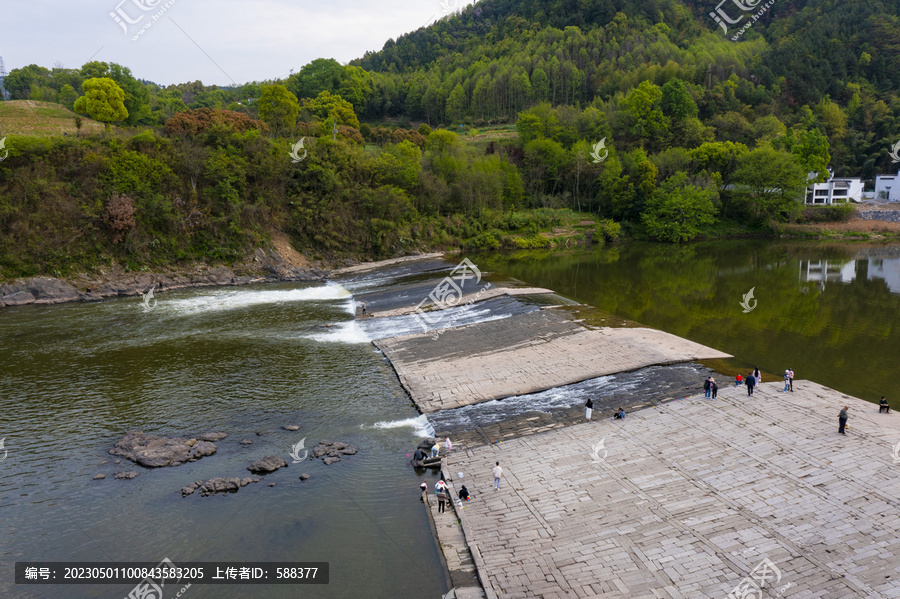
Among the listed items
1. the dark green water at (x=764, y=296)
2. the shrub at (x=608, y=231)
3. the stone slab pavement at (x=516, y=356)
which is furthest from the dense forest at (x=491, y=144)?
the stone slab pavement at (x=516, y=356)

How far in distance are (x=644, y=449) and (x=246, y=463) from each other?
14.2 meters

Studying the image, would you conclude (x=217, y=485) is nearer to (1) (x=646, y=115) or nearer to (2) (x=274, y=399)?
(2) (x=274, y=399)

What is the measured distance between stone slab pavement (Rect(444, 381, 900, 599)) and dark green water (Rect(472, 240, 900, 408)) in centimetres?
574

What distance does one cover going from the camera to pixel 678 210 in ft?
236

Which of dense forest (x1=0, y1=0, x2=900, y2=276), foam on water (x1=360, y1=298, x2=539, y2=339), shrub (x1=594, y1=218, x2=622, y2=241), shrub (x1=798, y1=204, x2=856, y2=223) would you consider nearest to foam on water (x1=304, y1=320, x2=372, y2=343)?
foam on water (x1=360, y1=298, x2=539, y2=339)

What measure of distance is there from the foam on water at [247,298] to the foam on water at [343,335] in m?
8.66

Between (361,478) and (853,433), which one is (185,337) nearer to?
(361,478)

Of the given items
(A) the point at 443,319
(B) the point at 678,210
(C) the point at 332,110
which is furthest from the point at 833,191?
(C) the point at 332,110

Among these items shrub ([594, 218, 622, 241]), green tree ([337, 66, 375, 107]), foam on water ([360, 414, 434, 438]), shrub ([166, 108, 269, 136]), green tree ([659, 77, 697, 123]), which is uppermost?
green tree ([337, 66, 375, 107])

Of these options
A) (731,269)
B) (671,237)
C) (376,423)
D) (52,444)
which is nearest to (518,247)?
(671,237)

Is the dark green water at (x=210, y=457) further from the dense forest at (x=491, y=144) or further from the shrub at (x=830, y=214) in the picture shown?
the shrub at (x=830, y=214)

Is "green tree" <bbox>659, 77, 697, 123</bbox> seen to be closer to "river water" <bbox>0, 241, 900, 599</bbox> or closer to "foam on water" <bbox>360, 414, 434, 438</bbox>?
"river water" <bbox>0, 241, 900, 599</bbox>

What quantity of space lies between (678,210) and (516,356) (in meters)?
56.3

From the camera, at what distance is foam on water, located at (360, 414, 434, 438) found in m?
20.1
